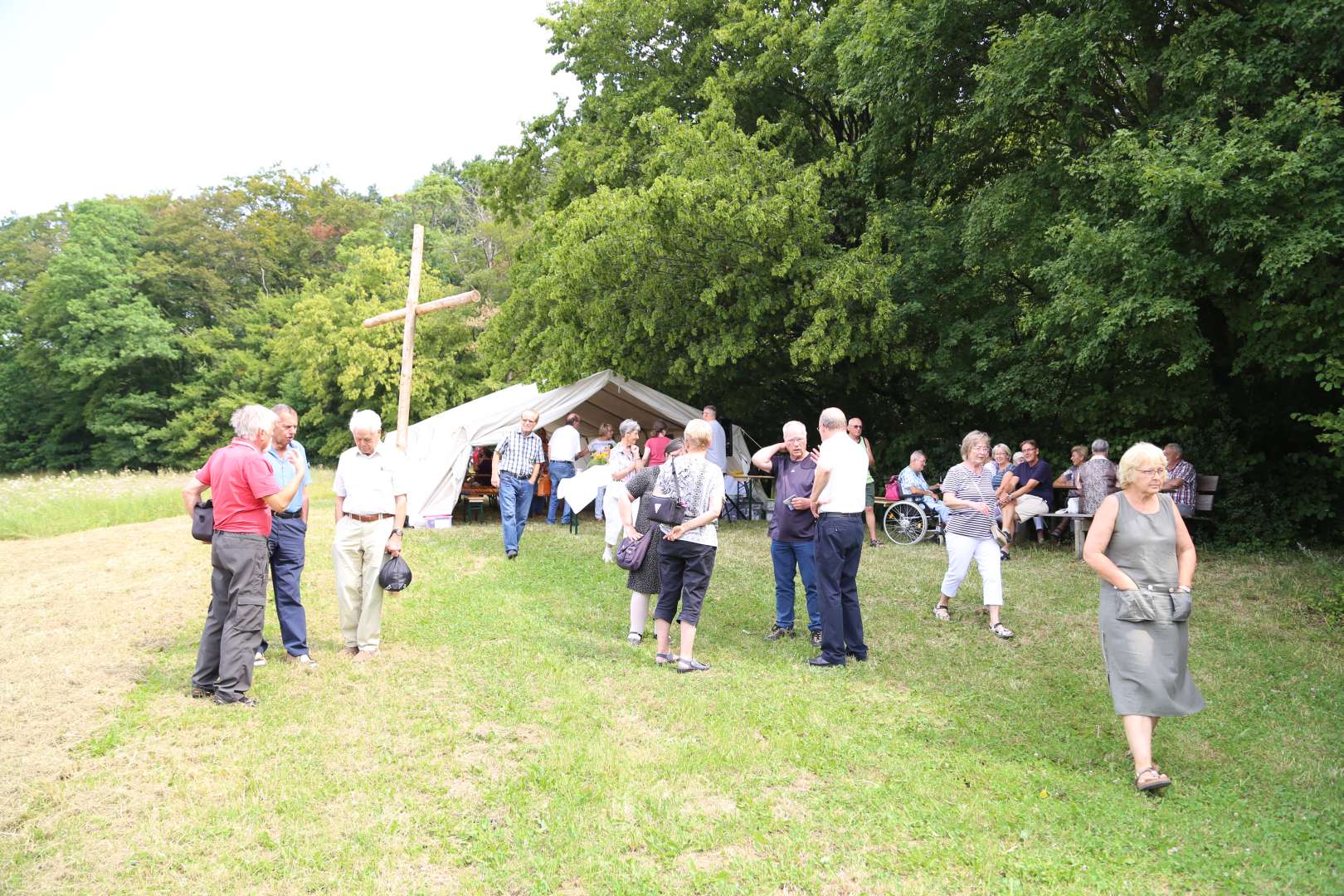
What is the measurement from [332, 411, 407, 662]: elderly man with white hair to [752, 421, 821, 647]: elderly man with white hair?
264 cm

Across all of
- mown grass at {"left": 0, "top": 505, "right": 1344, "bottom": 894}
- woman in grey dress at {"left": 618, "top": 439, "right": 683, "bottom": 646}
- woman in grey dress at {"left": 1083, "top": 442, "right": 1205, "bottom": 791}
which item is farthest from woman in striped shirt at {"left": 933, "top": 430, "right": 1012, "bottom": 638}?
woman in grey dress at {"left": 1083, "top": 442, "right": 1205, "bottom": 791}

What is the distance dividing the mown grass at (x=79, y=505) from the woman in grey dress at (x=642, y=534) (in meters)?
13.2

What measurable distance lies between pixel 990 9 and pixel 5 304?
44.7 meters

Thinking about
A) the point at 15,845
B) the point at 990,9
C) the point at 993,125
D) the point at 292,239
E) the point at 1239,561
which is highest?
the point at 292,239

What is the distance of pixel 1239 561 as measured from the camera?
10.9m

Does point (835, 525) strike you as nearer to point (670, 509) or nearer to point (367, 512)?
point (670, 509)

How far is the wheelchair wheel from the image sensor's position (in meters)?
12.9

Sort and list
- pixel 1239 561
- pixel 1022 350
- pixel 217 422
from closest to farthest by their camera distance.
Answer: pixel 1239 561 < pixel 1022 350 < pixel 217 422

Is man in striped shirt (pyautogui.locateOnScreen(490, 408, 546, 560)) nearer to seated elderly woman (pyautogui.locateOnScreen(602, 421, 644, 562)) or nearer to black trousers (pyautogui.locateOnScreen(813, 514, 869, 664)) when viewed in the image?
seated elderly woman (pyautogui.locateOnScreen(602, 421, 644, 562))

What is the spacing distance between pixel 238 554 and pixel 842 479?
391 centimetres

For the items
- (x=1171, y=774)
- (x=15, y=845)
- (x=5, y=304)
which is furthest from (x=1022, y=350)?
(x=5, y=304)

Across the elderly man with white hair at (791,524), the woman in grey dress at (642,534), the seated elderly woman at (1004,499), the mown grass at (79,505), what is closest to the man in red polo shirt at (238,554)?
the woman in grey dress at (642,534)

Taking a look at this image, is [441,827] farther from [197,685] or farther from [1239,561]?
[1239,561]

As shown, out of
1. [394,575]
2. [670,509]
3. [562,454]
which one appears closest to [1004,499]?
[562,454]
